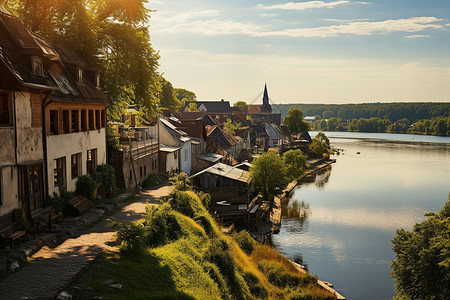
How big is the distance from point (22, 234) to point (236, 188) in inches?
957

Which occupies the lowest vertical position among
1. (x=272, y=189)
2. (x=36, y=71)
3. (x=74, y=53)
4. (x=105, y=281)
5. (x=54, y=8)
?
(x=272, y=189)

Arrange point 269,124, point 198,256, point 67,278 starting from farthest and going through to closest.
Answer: point 269,124 < point 198,256 < point 67,278

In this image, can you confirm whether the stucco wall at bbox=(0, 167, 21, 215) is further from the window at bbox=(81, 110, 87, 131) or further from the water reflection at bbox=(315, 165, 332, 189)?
the water reflection at bbox=(315, 165, 332, 189)

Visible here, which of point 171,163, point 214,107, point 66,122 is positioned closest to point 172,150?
point 171,163

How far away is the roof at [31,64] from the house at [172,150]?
15180 mm

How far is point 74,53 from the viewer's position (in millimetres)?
25812

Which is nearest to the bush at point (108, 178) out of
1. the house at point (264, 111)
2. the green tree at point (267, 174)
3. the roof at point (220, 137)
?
the green tree at point (267, 174)

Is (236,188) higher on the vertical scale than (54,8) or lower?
lower

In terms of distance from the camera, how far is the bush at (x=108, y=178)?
2603 centimetres

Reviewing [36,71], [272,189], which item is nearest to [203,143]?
[272,189]

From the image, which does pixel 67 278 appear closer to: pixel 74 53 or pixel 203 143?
pixel 74 53

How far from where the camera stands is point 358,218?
48.9 meters

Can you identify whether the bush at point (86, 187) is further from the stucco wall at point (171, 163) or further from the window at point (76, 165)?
the stucco wall at point (171, 163)

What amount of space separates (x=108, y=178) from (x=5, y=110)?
35.7 ft
